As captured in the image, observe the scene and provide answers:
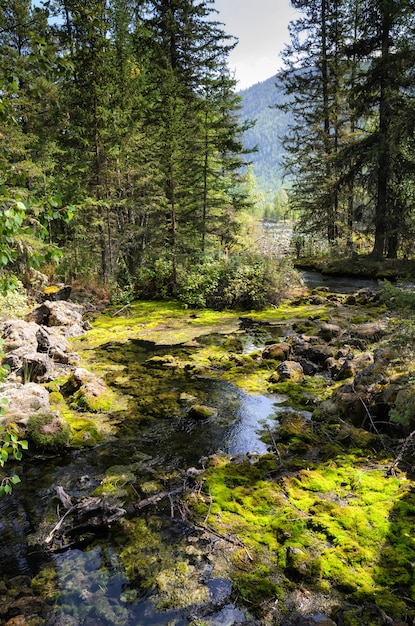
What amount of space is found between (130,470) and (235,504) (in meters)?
1.65

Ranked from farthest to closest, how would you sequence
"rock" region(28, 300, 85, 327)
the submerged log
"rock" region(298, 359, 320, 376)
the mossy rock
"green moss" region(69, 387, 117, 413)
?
1. "rock" region(28, 300, 85, 327)
2. "rock" region(298, 359, 320, 376)
3. "green moss" region(69, 387, 117, 413)
4. the mossy rock
5. the submerged log

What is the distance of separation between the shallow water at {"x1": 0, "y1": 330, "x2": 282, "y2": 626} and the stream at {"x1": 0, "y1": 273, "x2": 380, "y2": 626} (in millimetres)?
11

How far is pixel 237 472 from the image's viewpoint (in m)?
5.52

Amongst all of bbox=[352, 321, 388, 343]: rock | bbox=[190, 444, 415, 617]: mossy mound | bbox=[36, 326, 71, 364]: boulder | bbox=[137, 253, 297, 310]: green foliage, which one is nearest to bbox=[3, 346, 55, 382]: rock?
bbox=[36, 326, 71, 364]: boulder

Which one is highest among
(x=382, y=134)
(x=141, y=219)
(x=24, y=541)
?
(x=382, y=134)

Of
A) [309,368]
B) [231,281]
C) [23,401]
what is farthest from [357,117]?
[23,401]

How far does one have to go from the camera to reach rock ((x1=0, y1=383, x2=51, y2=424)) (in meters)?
6.37

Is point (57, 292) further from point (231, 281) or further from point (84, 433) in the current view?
point (84, 433)

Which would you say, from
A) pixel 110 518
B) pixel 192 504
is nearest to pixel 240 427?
pixel 192 504

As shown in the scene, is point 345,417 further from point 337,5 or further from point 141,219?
point 337,5

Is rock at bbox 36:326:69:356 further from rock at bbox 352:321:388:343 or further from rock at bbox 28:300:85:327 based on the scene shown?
rock at bbox 352:321:388:343

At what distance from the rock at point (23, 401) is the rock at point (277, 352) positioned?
5124mm

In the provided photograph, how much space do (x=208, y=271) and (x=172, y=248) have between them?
5.77ft

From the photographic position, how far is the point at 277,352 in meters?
9.89
